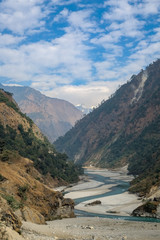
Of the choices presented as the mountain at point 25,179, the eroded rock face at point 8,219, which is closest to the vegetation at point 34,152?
the mountain at point 25,179

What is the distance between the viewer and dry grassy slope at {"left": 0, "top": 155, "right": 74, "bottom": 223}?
111 ft

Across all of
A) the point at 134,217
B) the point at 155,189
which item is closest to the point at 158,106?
the point at 155,189

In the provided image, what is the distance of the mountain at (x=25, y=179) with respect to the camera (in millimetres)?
29728

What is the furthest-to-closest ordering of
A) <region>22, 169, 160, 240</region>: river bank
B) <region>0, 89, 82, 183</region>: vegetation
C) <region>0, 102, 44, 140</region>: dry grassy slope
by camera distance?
<region>0, 102, 44, 140</region>: dry grassy slope → <region>0, 89, 82, 183</region>: vegetation → <region>22, 169, 160, 240</region>: river bank

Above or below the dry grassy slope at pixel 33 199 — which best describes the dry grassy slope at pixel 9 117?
above

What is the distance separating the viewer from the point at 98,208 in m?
58.5

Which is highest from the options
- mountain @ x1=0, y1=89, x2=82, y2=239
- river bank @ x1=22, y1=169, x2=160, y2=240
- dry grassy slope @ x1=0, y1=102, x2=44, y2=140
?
dry grassy slope @ x1=0, y1=102, x2=44, y2=140

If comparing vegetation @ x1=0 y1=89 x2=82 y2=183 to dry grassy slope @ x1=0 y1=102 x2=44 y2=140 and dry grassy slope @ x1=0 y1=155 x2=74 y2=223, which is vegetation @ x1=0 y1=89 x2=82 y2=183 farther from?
dry grassy slope @ x1=0 y1=155 x2=74 y2=223

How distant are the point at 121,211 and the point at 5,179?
26.2 m

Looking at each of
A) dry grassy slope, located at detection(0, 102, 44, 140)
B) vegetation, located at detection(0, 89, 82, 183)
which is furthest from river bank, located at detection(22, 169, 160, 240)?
dry grassy slope, located at detection(0, 102, 44, 140)

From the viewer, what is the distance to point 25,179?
44375 millimetres

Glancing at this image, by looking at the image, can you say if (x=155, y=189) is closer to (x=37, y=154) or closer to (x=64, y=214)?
(x=64, y=214)

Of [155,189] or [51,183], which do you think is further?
[51,183]

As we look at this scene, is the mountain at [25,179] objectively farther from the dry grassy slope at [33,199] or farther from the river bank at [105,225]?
the river bank at [105,225]
